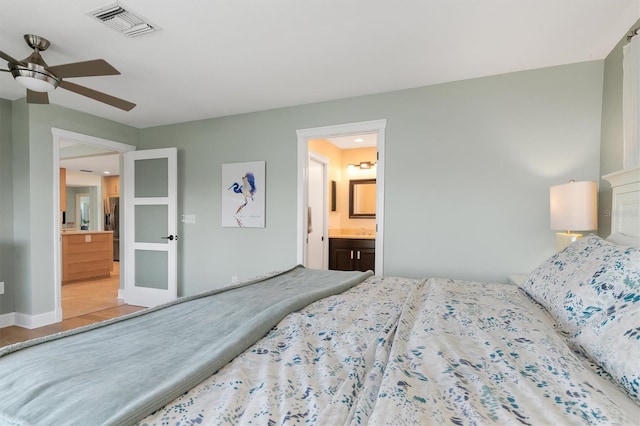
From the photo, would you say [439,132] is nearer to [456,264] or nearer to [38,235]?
[456,264]

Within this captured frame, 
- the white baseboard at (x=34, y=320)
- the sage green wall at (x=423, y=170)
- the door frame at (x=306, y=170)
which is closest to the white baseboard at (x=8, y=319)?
the white baseboard at (x=34, y=320)

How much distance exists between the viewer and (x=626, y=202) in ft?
6.15

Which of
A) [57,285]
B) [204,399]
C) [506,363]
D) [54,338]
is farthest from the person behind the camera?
[57,285]

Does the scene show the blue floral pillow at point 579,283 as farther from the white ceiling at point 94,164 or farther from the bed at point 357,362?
the white ceiling at point 94,164

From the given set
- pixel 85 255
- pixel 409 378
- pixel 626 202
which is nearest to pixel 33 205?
pixel 85 255

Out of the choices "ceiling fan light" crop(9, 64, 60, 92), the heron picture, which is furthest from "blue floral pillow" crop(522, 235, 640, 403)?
"ceiling fan light" crop(9, 64, 60, 92)

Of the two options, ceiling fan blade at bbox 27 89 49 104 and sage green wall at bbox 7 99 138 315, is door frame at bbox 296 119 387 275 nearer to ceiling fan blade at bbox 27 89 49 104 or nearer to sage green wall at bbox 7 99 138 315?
ceiling fan blade at bbox 27 89 49 104

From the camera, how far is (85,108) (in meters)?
3.75

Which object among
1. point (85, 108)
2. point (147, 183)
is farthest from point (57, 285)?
point (85, 108)

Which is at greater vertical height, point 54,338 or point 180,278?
point 54,338

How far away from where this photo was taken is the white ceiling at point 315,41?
1960 millimetres

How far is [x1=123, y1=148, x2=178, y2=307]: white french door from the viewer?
417cm

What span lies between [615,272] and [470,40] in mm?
1872

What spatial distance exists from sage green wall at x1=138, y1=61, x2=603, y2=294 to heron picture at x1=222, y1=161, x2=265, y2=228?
12 cm
